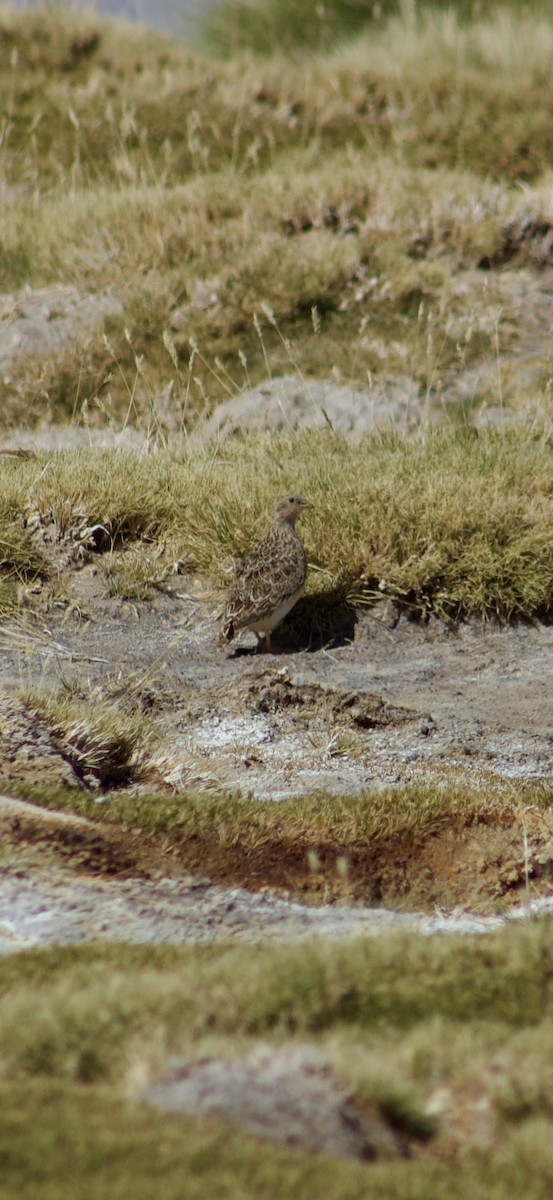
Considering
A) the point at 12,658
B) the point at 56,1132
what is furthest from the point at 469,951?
the point at 12,658

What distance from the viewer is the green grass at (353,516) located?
8.27 meters

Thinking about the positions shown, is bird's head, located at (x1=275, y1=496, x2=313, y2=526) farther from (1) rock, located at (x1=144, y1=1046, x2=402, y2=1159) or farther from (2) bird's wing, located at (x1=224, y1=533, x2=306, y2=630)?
(1) rock, located at (x1=144, y1=1046, x2=402, y2=1159)

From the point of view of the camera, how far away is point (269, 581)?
24.2 ft

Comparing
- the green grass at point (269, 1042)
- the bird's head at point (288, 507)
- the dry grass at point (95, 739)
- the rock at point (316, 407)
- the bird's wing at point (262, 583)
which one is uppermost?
the green grass at point (269, 1042)

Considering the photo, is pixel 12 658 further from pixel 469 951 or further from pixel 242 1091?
pixel 242 1091

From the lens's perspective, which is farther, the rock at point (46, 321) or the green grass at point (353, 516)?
the rock at point (46, 321)

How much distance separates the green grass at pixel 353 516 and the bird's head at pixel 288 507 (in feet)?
1.60

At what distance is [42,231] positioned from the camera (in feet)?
48.1

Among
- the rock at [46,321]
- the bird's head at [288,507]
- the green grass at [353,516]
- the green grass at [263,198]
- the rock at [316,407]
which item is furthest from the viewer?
the rock at [46,321]

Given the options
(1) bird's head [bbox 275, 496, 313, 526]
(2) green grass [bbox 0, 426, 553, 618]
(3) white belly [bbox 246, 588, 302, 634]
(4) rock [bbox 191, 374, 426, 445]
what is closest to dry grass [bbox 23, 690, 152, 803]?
(3) white belly [bbox 246, 588, 302, 634]

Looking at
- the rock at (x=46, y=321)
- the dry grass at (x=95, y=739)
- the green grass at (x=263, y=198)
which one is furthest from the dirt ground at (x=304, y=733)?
the rock at (x=46, y=321)

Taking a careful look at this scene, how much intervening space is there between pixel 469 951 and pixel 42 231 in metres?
12.9

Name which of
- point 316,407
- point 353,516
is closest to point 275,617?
point 353,516

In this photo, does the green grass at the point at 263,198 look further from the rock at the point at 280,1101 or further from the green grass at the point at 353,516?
the rock at the point at 280,1101
